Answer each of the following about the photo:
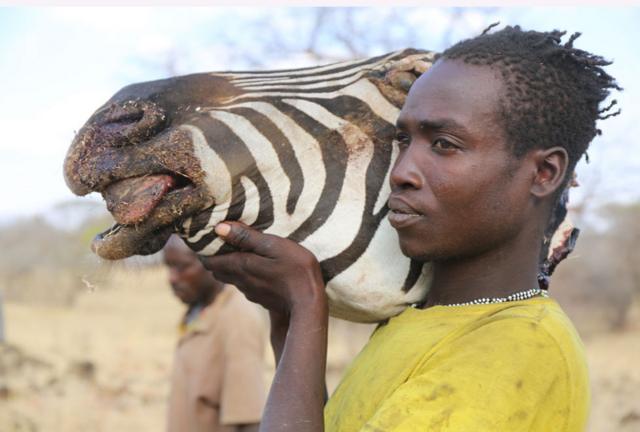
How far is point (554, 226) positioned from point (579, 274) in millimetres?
17986

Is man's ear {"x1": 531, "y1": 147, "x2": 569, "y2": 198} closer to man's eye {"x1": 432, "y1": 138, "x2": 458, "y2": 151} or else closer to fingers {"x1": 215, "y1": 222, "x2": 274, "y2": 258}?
man's eye {"x1": 432, "y1": 138, "x2": 458, "y2": 151}

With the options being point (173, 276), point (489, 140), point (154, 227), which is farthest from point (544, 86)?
point (173, 276)

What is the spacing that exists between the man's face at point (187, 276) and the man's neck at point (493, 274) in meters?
2.69

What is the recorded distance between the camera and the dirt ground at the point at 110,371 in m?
8.81

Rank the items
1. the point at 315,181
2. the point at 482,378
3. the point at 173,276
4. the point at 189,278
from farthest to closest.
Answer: the point at 173,276 → the point at 189,278 → the point at 315,181 → the point at 482,378

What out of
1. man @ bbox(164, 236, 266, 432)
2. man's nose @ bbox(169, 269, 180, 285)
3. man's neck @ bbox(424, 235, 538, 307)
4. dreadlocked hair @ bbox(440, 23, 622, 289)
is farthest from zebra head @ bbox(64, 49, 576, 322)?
man's nose @ bbox(169, 269, 180, 285)

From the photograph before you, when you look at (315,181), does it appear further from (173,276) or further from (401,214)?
(173,276)

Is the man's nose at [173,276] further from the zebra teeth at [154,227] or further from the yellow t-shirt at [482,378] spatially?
the yellow t-shirt at [482,378]

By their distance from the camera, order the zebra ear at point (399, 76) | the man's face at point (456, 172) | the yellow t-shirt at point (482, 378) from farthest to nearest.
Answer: the zebra ear at point (399, 76), the man's face at point (456, 172), the yellow t-shirt at point (482, 378)

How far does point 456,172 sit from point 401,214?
0.14 metres

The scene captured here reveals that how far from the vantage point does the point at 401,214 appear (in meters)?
1.51

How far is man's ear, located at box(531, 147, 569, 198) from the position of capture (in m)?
1.48

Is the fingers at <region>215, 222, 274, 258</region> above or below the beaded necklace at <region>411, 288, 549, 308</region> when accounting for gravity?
above

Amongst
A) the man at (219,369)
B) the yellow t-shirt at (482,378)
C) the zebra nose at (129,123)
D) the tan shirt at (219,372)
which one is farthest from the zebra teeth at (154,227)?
the tan shirt at (219,372)
